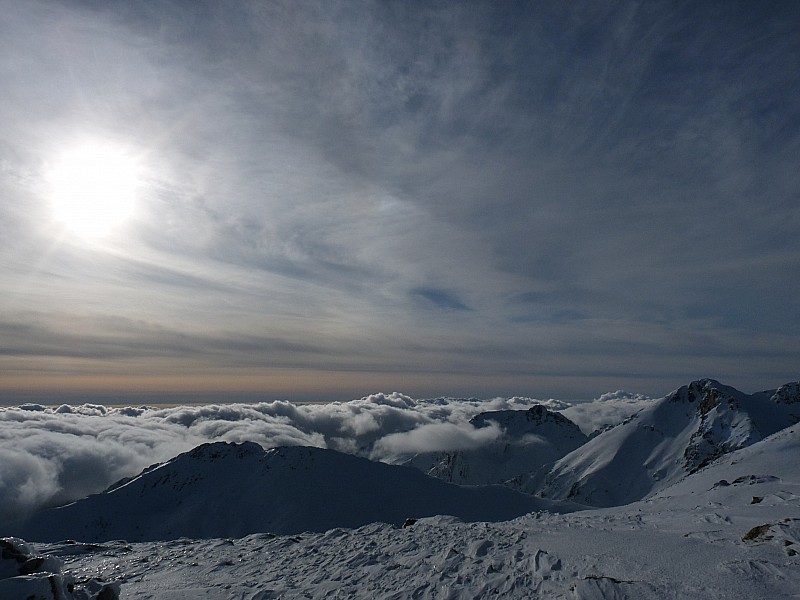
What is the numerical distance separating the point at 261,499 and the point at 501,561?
15849 centimetres

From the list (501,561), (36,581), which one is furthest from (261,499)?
(501,561)

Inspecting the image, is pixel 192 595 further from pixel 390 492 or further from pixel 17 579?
pixel 390 492

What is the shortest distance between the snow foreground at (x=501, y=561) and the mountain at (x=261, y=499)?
324 ft

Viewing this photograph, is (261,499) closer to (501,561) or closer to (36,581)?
(36,581)

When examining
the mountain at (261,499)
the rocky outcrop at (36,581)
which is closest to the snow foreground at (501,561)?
the rocky outcrop at (36,581)

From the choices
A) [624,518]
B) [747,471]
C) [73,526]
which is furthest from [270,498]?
[624,518]

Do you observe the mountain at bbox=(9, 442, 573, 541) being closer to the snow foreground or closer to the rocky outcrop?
the snow foreground

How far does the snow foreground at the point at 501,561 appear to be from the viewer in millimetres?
11914

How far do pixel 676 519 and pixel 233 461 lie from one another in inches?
7577

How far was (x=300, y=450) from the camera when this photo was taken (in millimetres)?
171625

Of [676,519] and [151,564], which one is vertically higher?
[676,519]

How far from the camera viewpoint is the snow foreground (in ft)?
39.1

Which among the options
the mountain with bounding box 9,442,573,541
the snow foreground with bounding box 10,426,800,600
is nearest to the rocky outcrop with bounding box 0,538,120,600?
the snow foreground with bounding box 10,426,800,600

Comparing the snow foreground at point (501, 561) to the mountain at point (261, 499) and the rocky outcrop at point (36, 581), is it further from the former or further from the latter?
the mountain at point (261, 499)
